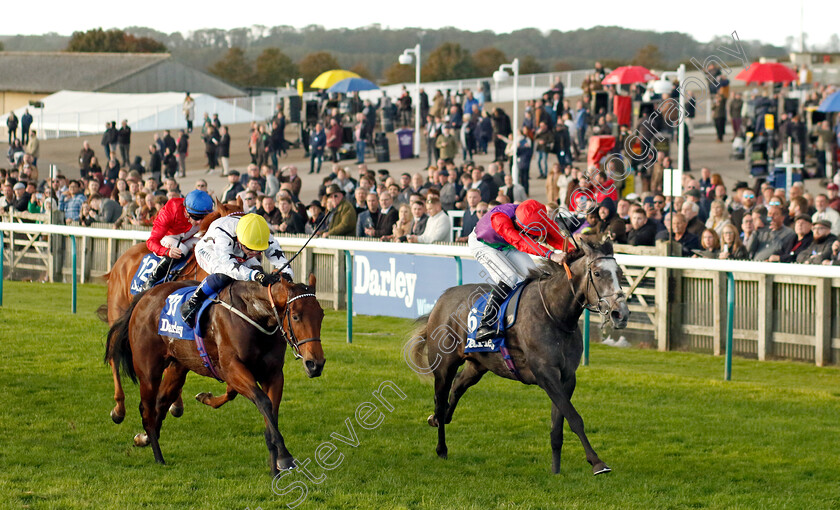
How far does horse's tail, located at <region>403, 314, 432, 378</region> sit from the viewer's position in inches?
284

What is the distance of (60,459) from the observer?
21.0ft

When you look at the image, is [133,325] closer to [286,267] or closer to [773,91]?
[286,267]

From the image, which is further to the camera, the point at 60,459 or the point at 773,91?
the point at 773,91

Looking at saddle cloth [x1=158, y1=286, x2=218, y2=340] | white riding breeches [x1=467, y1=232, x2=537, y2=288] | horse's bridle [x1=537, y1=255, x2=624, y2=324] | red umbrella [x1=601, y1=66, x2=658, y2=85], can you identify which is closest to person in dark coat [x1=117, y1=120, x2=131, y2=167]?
red umbrella [x1=601, y1=66, x2=658, y2=85]

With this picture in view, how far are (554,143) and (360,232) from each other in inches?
398

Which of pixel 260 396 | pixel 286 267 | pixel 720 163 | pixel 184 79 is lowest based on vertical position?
pixel 260 396

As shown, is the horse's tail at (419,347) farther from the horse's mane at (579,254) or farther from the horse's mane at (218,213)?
the horse's mane at (218,213)

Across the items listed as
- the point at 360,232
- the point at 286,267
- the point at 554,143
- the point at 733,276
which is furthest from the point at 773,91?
the point at 286,267

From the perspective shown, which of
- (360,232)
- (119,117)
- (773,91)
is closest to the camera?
(360,232)

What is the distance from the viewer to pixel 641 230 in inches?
441

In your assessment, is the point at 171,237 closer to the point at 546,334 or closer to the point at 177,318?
the point at 177,318

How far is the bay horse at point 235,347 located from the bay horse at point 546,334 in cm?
115

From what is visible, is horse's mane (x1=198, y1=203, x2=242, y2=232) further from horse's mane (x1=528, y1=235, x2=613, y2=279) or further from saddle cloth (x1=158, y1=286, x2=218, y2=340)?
horse's mane (x1=528, y1=235, x2=613, y2=279)

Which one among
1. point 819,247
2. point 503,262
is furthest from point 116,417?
point 819,247
